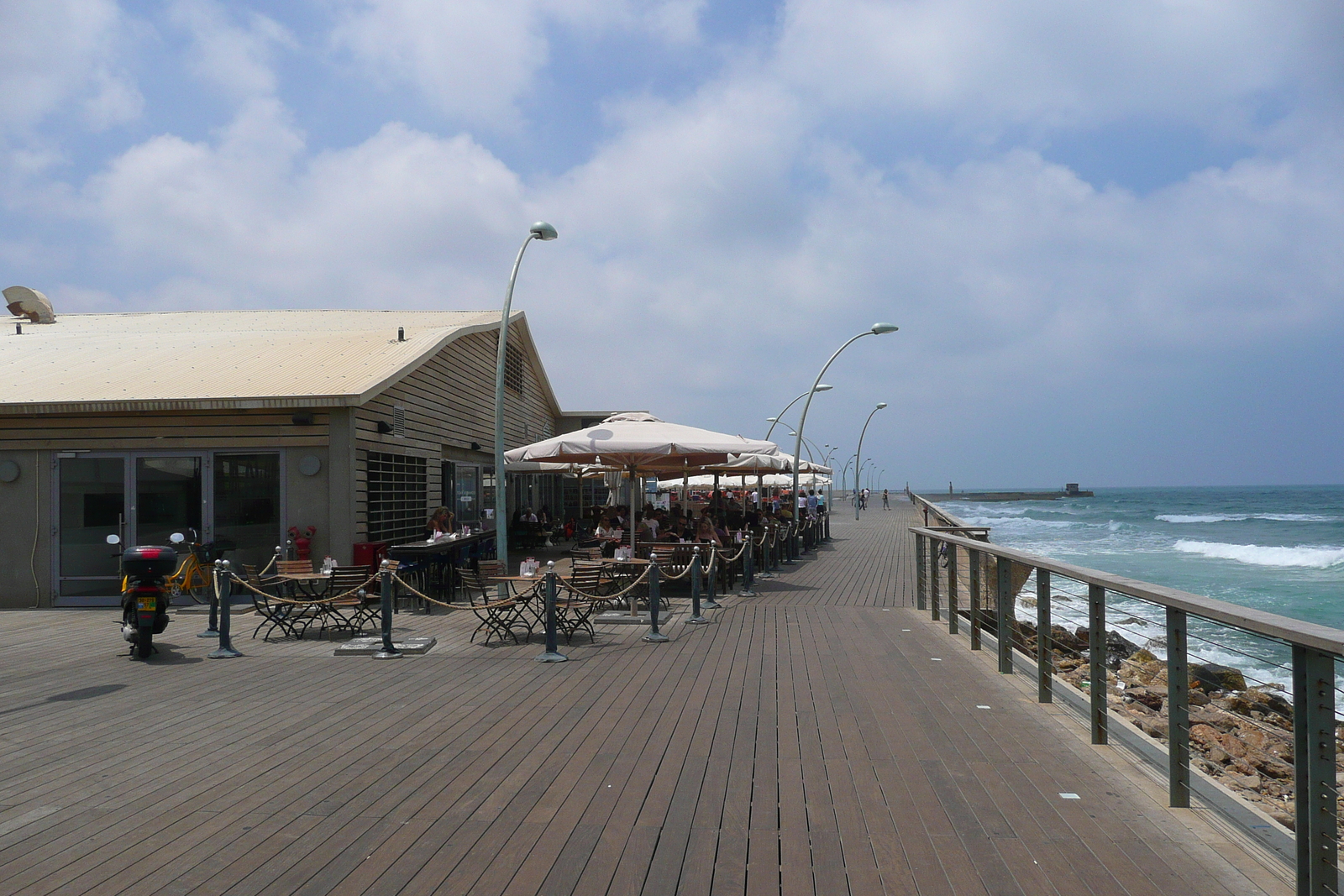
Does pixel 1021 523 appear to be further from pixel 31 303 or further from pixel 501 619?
pixel 501 619

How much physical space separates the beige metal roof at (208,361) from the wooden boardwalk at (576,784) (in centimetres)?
509

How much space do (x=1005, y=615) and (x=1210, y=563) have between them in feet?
128

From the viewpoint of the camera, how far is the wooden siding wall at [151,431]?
1234cm

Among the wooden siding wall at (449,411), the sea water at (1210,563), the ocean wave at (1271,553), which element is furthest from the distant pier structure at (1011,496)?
the wooden siding wall at (449,411)

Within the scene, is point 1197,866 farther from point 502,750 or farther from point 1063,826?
point 502,750

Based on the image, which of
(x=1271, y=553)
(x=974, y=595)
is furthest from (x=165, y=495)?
(x=1271, y=553)

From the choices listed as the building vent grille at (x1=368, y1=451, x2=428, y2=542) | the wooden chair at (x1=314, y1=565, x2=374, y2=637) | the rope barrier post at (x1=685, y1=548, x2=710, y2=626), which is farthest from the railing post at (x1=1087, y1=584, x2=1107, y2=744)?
the building vent grille at (x1=368, y1=451, x2=428, y2=542)

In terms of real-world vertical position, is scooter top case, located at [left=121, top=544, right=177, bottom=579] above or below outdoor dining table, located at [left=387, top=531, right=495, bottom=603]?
above

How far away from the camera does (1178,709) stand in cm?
400

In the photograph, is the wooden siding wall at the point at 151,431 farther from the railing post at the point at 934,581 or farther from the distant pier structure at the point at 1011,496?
the distant pier structure at the point at 1011,496

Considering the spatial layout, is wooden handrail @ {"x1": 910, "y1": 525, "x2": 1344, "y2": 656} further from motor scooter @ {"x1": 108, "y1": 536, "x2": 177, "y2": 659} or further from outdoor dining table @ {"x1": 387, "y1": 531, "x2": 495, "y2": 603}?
outdoor dining table @ {"x1": 387, "y1": 531, "x2": 495, "y2": 603}

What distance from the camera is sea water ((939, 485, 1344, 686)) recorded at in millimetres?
16812

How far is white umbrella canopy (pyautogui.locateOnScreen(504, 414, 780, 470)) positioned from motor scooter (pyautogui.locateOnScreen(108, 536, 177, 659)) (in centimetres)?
511

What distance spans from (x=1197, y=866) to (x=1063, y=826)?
1.76ft
